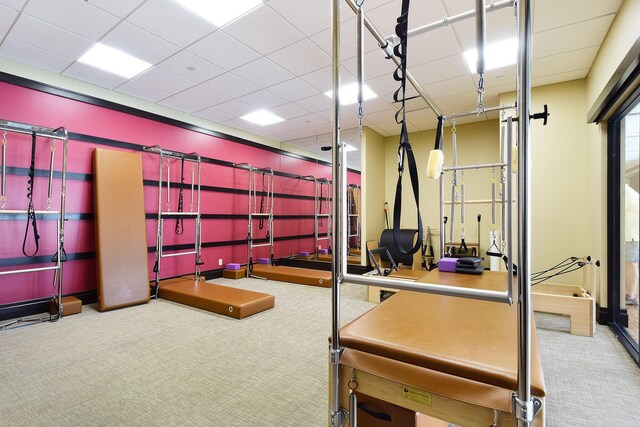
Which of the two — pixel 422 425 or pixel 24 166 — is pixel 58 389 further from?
pixel 24 166

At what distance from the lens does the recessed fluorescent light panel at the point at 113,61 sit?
3.50 metres

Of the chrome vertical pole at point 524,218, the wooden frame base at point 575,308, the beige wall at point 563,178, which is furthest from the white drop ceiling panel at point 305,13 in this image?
the wooden frame base at point 575,308

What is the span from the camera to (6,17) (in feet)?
9.52

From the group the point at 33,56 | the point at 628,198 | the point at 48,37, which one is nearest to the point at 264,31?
the point at 48,37

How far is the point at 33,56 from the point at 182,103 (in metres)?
1.88

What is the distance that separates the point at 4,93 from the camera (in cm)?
359

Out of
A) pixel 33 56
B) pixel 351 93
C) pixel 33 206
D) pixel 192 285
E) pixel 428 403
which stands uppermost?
pixel 351 93

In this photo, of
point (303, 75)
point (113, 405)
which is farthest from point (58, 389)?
point (303, 75)

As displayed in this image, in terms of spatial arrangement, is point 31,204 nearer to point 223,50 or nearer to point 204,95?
point 204,95

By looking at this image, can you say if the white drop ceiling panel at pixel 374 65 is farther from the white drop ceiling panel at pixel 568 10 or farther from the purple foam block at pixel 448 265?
the purple foam block at pixel 448 265

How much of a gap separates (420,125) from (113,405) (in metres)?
6.21

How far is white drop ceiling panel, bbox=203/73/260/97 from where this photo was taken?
4.19 metres

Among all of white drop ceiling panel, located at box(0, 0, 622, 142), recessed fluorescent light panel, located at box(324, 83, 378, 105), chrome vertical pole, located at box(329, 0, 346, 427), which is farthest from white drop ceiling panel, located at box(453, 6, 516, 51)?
chrome vertical pole, located at box(329, 0, 346, 427)

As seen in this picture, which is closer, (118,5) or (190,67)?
(118,5)
